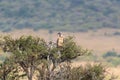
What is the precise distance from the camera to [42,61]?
30.7 meters

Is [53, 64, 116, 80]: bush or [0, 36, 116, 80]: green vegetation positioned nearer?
[53, 64, 116, 80]: bush

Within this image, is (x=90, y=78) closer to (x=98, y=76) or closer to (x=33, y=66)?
(x=98, y=76)

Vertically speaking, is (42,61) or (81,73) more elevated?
(42,61)

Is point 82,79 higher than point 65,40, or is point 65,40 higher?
point 65,40

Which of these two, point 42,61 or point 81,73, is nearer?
point 42,61

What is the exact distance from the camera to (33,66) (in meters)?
31.0

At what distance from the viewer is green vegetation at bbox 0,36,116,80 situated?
3028cm

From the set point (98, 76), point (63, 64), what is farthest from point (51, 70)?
point (98, 76)

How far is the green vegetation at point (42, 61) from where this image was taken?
99.3 ft

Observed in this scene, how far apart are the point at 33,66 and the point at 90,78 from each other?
2.97m

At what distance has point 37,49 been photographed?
30859 mm

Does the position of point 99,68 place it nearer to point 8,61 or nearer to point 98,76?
point 98,76

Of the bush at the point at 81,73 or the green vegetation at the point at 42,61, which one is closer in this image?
the bush at the point at 81,73

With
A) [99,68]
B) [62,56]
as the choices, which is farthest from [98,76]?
[62,56]
